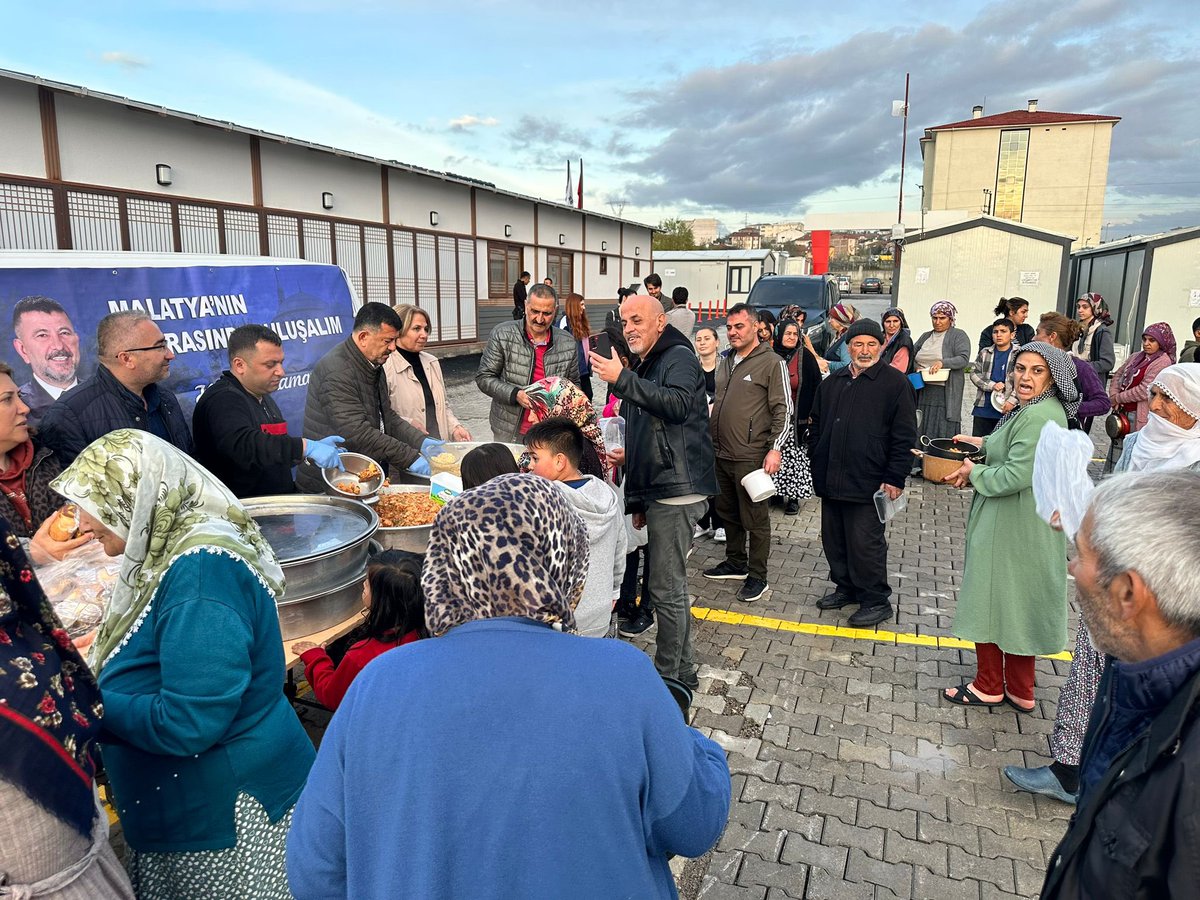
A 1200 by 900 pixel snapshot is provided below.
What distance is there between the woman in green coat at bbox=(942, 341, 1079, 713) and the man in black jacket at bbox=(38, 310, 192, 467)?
414cm

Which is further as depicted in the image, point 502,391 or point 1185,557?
point 502,391

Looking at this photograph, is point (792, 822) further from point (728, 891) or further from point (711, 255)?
point (711, 255)

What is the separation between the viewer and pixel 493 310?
19797 millimetres

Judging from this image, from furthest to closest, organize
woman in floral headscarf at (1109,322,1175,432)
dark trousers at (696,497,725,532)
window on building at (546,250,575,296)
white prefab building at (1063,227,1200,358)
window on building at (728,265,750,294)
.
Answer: window on building at (728,265,750,294)
window on building at (546,250,575,296)
white prefab building at (1063,227,1200,358)
woman in floral headscarf at (1109,322,1175,432)
dark trousers at (696,497,725,532)

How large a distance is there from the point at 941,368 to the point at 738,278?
2522 cm

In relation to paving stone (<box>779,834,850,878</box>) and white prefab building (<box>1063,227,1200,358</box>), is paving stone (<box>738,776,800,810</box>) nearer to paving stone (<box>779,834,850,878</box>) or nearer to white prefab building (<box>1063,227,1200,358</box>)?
paving stone (<box>779,834,850,878</box>)

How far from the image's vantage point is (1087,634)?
3.16 meters

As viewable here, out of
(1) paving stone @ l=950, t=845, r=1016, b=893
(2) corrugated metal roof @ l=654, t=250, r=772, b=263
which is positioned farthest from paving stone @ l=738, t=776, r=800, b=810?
(2) corrugated metal roof @ l=654, t=250, r=772, b=263

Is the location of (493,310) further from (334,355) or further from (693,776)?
(693,776)

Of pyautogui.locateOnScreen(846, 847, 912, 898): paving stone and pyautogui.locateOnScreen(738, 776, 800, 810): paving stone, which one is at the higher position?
pyautogui.locateOnScreen(846, 847, 912, 898): paving stone

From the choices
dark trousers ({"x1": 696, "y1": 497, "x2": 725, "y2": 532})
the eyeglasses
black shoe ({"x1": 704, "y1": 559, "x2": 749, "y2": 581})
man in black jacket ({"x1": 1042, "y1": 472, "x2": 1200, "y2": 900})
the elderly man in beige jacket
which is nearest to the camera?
man in black jacket ({"x1": 1042, "y1": 472, "x2": 1200, "y2": 900})

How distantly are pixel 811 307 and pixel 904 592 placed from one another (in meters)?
10.3

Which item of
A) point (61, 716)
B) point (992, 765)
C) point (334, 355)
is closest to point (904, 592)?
point (992, 765)

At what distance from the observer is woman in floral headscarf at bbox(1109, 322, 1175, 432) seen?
23.0 feet
